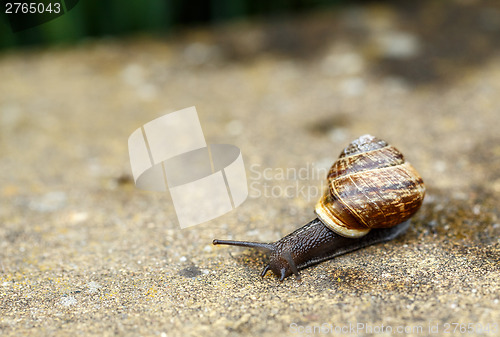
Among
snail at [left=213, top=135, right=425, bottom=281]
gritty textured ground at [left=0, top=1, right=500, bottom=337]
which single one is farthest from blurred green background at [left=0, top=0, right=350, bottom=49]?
snail at [left=213, top=135, right=425, bottom=281]

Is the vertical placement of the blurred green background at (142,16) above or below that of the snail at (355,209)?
above

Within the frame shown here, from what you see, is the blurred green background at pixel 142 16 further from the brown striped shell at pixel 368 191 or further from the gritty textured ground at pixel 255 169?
the brown striped shell at pixel 368 191

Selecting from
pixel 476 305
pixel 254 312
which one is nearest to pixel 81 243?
pixel 254 312

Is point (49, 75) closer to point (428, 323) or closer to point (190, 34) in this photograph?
point (190, 34)

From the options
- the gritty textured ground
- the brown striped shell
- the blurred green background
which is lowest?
the gritty textured ground

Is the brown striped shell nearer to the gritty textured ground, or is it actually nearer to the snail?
the snail

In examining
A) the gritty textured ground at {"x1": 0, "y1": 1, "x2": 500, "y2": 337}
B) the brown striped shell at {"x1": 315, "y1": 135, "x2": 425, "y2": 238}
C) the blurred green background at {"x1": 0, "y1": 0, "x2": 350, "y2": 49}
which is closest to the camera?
the gritty textured ground at {"x1": 0, "y1": 1, "x2": 500, "y2": 337}

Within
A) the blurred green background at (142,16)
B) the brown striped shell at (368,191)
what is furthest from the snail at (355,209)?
the blurred green background at (142,16)
